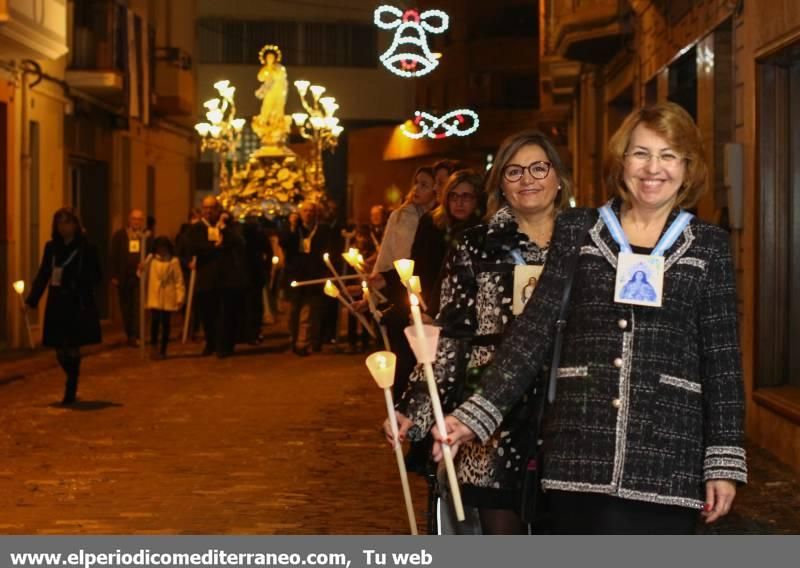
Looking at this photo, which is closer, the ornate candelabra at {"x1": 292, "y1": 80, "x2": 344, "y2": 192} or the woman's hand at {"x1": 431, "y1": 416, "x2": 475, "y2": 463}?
the woman's hand at {"x1": 431, "y1": 416, "x2": 475, "y2": 463}

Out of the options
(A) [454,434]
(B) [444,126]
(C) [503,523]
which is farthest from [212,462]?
(B) [444,126]

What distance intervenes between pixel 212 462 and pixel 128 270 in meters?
13.0

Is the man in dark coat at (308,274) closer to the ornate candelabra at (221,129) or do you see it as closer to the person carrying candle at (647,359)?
the ornate candelabra at (221,129)

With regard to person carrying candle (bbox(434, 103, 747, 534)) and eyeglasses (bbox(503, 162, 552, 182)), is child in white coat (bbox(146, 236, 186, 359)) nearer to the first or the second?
eyeglasses (bbox(503, 162, 552, 182))

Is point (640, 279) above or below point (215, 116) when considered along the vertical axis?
below

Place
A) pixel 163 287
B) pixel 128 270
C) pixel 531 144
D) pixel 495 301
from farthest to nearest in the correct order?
1. pixel 128 270
2. pixel 163 287
3. pixel 531 144
4. pixel 495 301

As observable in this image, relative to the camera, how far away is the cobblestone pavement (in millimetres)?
9055

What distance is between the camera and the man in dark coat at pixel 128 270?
78.3 ft

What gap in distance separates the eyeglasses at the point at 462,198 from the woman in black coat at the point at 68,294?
791 cm

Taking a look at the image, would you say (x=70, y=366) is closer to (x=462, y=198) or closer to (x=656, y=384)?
(x=462, y=198)

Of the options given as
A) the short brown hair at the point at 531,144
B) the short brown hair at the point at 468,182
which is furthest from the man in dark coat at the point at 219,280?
the short brown hair at the point at 531,144

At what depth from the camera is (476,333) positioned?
5.61m

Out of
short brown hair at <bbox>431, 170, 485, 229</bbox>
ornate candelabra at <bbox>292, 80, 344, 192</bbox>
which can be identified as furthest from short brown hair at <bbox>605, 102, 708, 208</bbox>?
ornate candelabra at <bbox>292, 80, 344, 192</bbox>

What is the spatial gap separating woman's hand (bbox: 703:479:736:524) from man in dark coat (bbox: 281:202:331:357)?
685 inches
